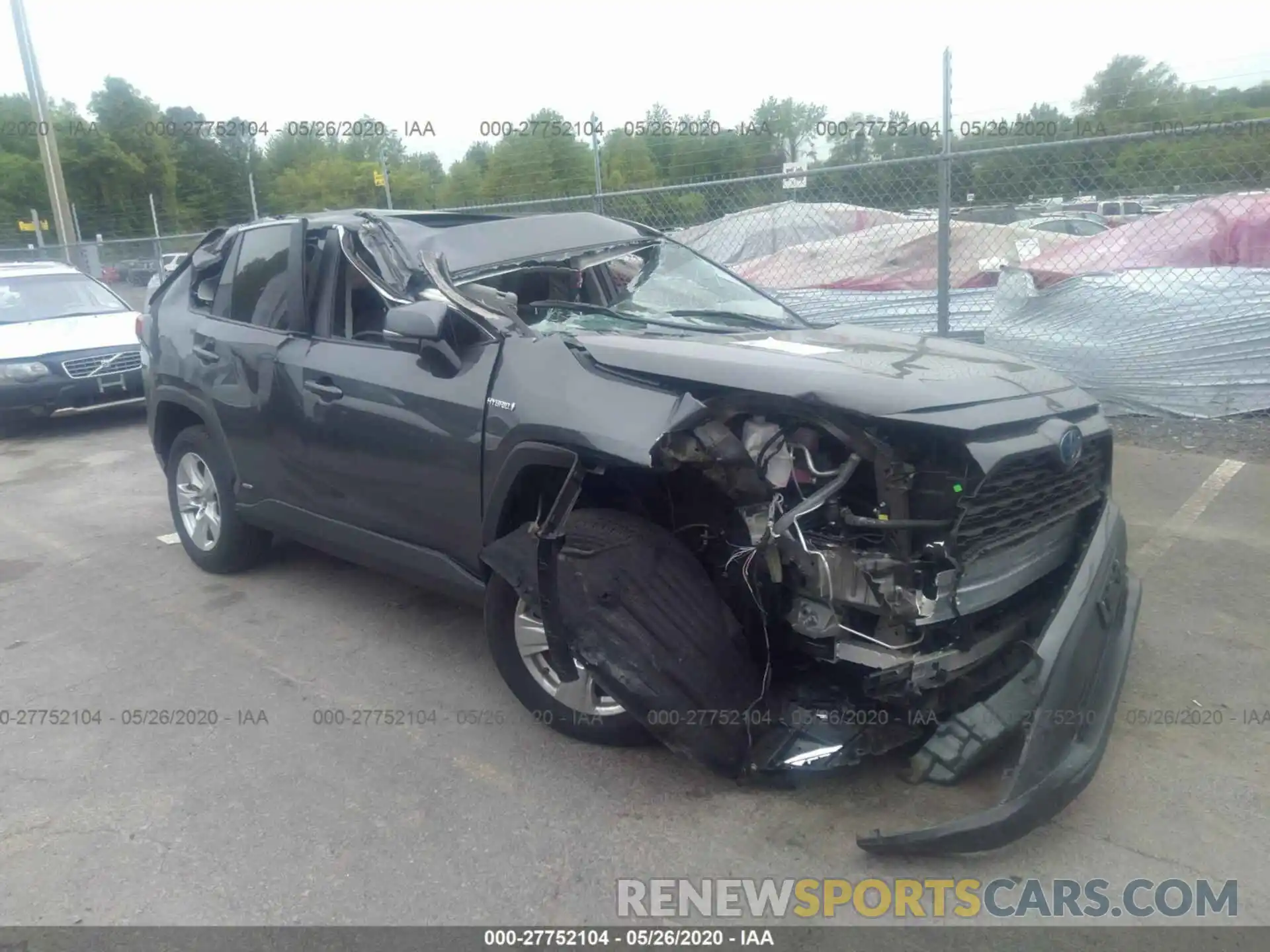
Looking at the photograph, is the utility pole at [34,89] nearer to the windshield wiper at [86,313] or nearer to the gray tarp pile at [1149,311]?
the windshield wiper at [86,313]

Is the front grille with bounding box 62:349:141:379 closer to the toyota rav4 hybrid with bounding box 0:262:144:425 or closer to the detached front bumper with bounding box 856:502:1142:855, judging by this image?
the toyota rav4 hybrid with bounding box 0:262:144:425

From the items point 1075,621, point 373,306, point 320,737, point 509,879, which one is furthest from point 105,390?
point 1075,621

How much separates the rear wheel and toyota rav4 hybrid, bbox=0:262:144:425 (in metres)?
7.30

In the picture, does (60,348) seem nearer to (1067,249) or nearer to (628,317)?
(628,317)

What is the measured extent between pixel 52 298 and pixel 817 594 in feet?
33.8

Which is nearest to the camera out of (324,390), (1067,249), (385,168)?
(324,390)

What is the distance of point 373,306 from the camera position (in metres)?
4.30

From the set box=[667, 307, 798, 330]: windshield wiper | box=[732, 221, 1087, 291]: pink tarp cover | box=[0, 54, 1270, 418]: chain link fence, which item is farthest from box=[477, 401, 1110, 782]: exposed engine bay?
box=[732, 221, 1087, 291]: pink tarp cover

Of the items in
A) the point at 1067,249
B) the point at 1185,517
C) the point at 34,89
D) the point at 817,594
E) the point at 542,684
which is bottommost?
the point at 1185,517

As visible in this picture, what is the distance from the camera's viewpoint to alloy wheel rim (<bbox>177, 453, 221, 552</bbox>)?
17.6 ft

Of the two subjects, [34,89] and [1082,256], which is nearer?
[1082,256]

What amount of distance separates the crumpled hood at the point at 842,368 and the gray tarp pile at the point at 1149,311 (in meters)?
3.10

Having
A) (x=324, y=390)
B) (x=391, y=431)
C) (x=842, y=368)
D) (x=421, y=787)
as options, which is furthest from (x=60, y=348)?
(x=842, y=368)

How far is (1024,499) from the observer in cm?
314
